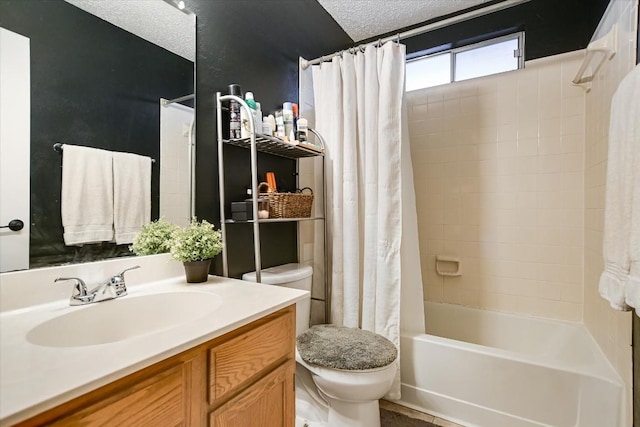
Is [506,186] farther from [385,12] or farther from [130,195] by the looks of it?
[130,195]

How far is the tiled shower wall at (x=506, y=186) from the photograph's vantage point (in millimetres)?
1951

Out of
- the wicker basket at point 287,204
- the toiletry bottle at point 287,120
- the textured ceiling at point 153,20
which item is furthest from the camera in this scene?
the toiletry bottle at point 287,120

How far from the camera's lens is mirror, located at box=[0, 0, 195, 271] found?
34.4 inches

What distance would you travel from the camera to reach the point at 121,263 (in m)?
1.05

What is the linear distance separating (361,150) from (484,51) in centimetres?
143

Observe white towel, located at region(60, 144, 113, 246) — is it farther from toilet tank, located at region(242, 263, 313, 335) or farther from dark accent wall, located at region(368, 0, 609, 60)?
dark accent wall, located at region(368, 0, 609, 60)

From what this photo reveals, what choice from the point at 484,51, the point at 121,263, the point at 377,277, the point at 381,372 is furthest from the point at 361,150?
the point at 484,51

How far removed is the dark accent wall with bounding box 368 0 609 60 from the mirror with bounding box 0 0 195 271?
1966 millimetres

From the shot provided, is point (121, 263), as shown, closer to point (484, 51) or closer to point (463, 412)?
point (463, 412)

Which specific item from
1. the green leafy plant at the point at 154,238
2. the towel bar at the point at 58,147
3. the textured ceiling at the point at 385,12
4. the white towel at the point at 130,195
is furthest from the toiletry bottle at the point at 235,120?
the textured ceiling at the point at 385,12

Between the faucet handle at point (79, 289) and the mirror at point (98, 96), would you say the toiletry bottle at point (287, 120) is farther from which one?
the faucet handle at point (79, 289)

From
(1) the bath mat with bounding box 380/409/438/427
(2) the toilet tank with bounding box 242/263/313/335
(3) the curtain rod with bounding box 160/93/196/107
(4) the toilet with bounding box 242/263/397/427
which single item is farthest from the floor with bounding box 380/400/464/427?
(3) the curtain rod with bounding box 160/93/196/107

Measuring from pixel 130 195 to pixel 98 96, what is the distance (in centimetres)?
34

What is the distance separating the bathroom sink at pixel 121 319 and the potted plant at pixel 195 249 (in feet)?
0.42
